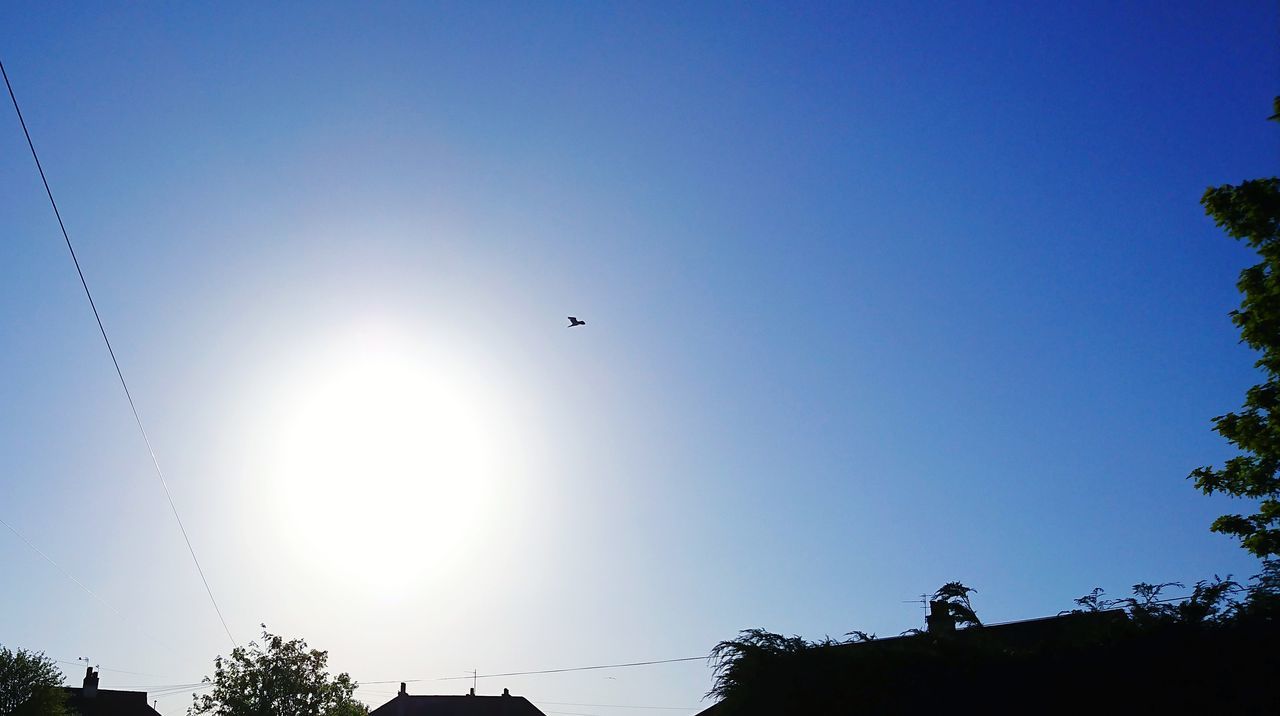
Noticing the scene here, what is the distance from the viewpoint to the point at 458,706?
70062 mm

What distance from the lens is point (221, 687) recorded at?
4312 cm

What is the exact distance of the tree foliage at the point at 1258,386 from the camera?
17.5 metres

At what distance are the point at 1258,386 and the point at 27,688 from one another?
55.6 meters

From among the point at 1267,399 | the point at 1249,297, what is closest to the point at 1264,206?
the point at 1249,297

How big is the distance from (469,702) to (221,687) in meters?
30.4

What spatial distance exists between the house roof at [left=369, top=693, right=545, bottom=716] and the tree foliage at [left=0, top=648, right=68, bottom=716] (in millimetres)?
23795

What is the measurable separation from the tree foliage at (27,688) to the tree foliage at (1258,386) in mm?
53455

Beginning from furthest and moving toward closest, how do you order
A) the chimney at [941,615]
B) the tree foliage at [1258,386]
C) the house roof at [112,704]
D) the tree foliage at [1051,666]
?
the house roof at [112,704] < the chimney at [941,615] < the tree foliage at [1258,386] < the tree foliage at [1051,666]

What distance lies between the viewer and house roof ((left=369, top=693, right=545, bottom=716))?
Result: 6819cm

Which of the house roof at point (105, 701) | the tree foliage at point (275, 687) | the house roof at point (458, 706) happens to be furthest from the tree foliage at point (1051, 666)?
the house roof at point (105, 701)

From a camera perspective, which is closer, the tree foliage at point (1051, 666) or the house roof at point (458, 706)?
the tree foliage at point (1051, 666)

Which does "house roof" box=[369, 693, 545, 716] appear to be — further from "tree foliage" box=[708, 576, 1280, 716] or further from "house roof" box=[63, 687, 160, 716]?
"tree foliage" box=[708, 576, 1280, 716]

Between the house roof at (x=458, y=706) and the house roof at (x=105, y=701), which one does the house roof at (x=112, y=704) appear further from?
the house roof at (x=458, y=706)

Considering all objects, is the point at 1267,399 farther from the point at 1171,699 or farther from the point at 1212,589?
the point at 1171,699
